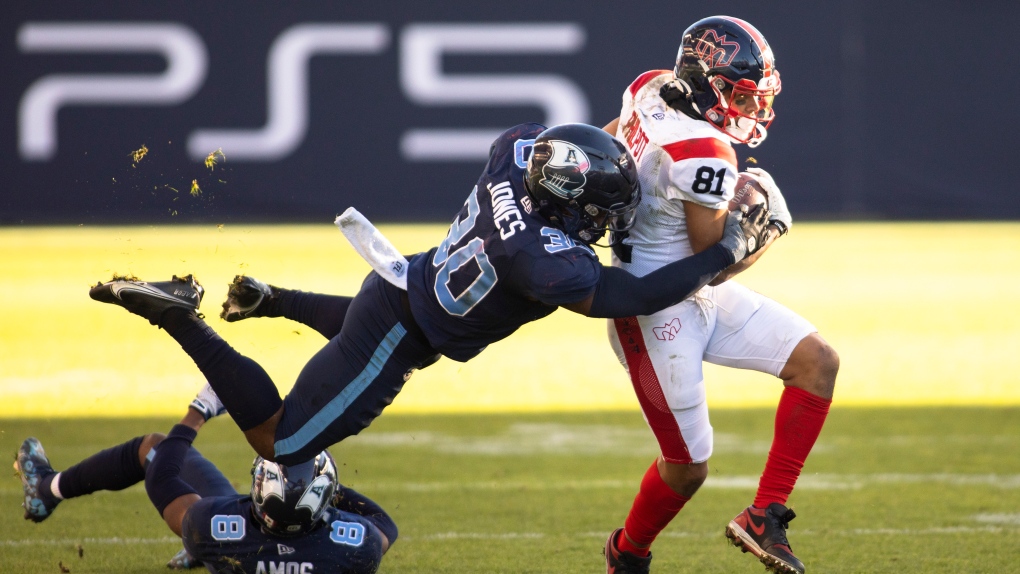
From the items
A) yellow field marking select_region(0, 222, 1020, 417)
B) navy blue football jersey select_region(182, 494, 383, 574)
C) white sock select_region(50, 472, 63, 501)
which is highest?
navy blue football jersey select_region(182, 494, 383, 574)

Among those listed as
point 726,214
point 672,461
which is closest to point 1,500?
point 672,461

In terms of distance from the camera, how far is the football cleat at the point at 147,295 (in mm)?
3484

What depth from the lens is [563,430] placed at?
6.20m

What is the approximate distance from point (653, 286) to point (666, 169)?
0.39m

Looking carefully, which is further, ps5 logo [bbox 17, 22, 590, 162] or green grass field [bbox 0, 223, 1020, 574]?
ps5 logo [bbox 17, 22, 590, 162]

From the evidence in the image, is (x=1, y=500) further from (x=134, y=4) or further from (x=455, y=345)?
(x=134, y=4)

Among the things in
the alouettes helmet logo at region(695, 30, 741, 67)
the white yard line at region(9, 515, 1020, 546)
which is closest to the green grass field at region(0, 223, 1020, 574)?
the white yard line at region(9, 515, 1020, 546)

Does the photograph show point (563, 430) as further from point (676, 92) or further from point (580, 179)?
point (580, 179)

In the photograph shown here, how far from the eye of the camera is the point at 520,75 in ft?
44.9

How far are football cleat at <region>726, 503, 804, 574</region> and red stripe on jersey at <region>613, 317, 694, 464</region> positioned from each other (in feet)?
0.82

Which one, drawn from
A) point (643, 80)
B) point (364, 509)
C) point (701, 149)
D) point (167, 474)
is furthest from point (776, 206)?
point (167, 474)

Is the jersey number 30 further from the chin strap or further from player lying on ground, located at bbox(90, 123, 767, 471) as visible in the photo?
the chin strap

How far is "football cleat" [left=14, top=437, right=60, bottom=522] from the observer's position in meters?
3.92

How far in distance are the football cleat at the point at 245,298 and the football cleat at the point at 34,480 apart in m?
0.83
